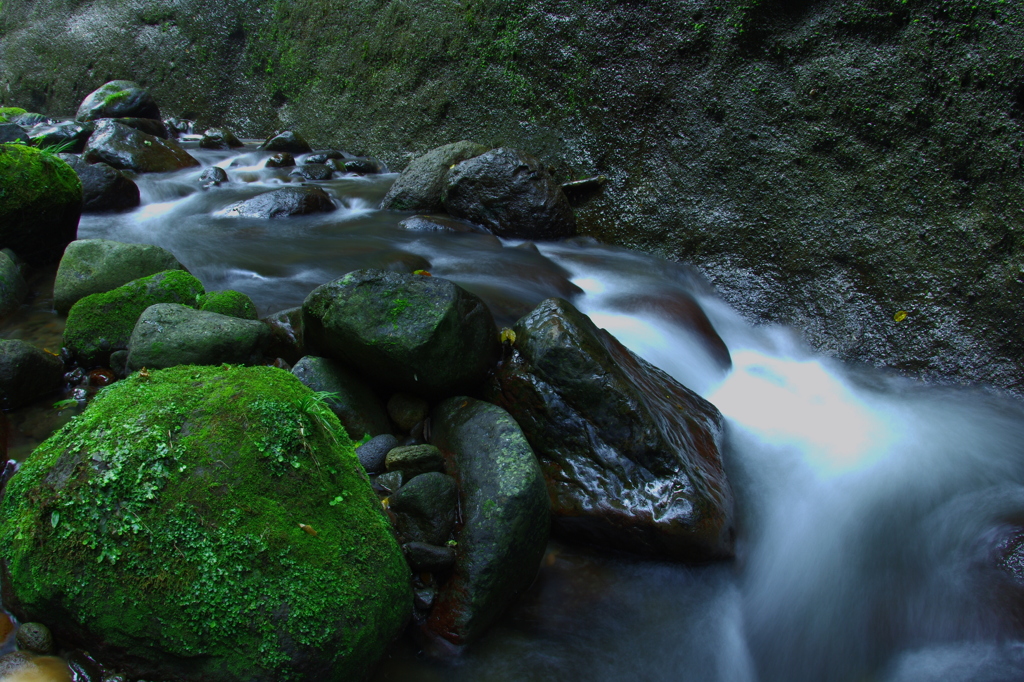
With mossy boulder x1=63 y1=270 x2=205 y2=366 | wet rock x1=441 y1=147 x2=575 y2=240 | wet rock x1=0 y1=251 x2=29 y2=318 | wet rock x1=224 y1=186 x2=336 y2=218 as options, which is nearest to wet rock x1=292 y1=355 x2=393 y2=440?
mossy boulder x1=63 y1=270 x2=205 y2=366

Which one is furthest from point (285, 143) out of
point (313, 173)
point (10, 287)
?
point (10, 287)

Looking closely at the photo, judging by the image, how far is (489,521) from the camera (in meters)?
2.95

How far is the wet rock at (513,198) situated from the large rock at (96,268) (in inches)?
143

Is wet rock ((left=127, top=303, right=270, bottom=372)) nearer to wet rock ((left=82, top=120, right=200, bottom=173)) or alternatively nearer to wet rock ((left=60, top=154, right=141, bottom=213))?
wet rock ((left=60, top=154, right=141, bottom=213))

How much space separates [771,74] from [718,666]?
A: 18.0ft

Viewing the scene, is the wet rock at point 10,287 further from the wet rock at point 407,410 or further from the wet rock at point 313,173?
the wet rock at point 313,173

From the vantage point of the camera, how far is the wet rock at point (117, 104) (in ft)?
36.7

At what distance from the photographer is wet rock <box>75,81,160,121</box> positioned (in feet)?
36.7

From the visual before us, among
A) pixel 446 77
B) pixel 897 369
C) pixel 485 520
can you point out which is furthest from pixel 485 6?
pixel 485 520

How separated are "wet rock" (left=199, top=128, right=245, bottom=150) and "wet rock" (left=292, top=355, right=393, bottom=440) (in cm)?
896

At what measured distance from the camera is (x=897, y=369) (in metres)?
5.31

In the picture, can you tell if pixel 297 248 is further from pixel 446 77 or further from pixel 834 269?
pixel 834 269

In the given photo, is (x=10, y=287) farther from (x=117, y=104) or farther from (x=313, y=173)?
(x=117, y=104)

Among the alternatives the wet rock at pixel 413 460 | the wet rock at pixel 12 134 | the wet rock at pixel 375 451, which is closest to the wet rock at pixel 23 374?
the wet rock at pixel 375 451
